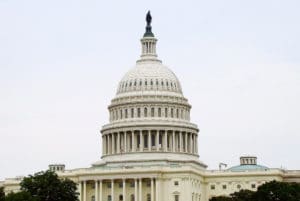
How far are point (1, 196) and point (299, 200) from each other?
50998 mm

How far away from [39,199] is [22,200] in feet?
41.4

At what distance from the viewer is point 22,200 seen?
18512cm

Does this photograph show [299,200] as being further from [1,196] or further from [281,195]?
[1,196]

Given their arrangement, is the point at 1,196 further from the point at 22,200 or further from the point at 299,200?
the point at 299,200

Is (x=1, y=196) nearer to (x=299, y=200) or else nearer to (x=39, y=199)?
(x=39, y=199)

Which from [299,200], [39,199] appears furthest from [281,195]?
[39,199]

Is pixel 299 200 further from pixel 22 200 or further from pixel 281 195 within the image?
pixel 22 200

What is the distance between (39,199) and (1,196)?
6.55 m

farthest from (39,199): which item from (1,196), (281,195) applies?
(281,195)

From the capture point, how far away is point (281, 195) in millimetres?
199875

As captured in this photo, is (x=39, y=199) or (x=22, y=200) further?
(x=39, y=199)

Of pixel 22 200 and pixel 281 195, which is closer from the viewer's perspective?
pixel 22 200

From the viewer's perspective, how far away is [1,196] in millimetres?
195875

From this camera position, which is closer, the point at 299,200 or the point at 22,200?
the point at 22,200
